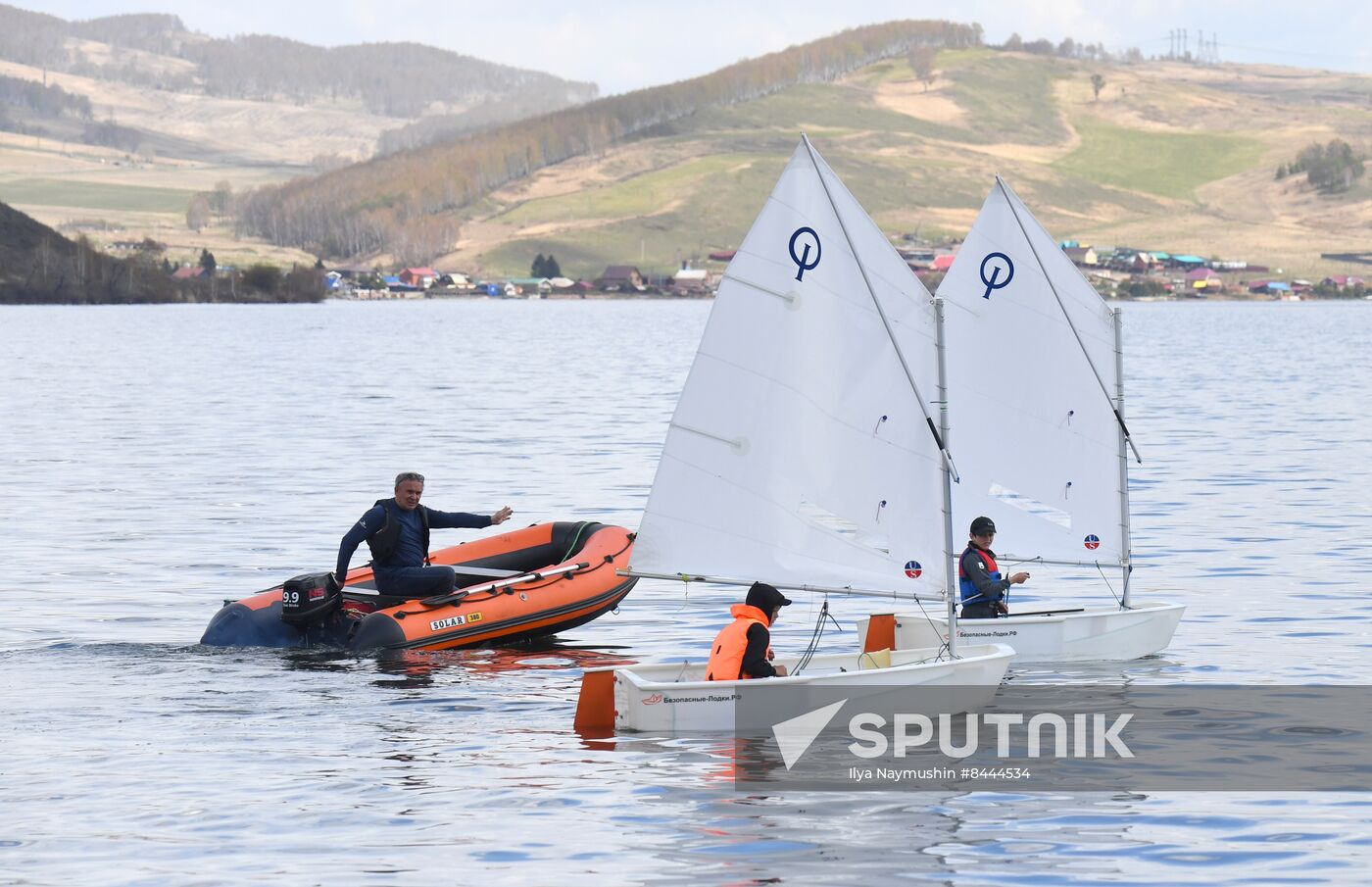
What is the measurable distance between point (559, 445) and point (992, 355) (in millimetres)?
36649

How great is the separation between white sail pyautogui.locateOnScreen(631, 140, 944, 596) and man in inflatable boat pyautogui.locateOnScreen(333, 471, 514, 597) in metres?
5.11

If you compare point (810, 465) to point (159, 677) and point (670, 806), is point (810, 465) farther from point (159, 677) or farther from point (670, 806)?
point (159, 677)

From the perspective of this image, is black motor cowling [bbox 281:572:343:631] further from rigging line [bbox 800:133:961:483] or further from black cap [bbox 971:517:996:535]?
rigging line [bbox 800:133:961:483]

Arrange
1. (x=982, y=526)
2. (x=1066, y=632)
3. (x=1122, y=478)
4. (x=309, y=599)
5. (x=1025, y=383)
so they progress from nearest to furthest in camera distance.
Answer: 1. (x=982, y=526)
2. (x=1066, y=632)
3. (x=309, y=599)
4. (x=1025, y=383)
5. (x=1122, y=478)

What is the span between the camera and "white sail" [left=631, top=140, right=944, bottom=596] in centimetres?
1973

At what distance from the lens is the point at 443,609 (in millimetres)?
25000

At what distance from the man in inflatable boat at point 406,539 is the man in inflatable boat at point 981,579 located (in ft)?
20.3

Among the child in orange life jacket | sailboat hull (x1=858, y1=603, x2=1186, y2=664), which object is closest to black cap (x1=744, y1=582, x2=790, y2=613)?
the child in orange life jacket

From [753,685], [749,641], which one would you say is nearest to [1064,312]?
[749,641]

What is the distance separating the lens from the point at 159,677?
23.3m

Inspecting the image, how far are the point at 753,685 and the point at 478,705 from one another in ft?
13.9

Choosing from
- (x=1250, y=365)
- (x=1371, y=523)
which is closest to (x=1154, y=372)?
(x=1250, y=365)

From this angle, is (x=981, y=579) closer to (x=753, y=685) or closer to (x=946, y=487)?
(x=946, y=487)

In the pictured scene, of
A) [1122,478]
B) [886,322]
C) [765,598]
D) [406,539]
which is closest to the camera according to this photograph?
[765,598]
